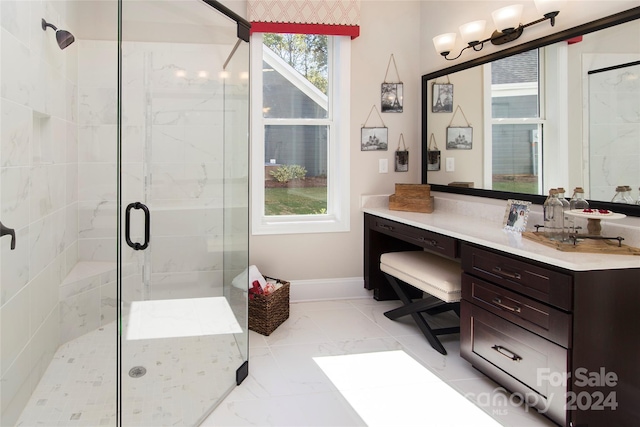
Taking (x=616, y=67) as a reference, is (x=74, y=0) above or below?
above

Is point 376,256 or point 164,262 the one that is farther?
point 376,256

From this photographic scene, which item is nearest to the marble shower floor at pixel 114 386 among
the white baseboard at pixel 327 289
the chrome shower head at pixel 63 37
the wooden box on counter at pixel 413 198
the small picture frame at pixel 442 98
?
the chrome shower head at pixel 63 37

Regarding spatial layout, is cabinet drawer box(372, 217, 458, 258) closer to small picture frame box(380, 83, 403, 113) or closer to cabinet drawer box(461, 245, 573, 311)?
cabinet drawer box(461, 245, 573, 311)

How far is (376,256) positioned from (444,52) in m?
1.60

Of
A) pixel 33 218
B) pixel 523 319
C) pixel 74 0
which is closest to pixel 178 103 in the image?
pixel 33 218

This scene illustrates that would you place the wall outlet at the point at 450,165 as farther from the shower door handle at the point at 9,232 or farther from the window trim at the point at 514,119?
the shower door handle at the point at 9,232

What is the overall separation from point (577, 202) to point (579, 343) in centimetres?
70

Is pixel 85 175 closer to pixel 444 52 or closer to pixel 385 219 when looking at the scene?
pixel 385 219

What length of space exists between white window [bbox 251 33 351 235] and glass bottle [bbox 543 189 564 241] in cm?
172

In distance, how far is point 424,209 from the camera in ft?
11.1

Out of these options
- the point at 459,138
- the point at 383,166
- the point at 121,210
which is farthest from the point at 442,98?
the point at 121,210

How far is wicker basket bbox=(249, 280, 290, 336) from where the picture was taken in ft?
9.84

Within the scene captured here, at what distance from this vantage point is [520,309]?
206 centimetres

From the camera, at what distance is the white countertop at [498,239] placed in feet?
5.93
